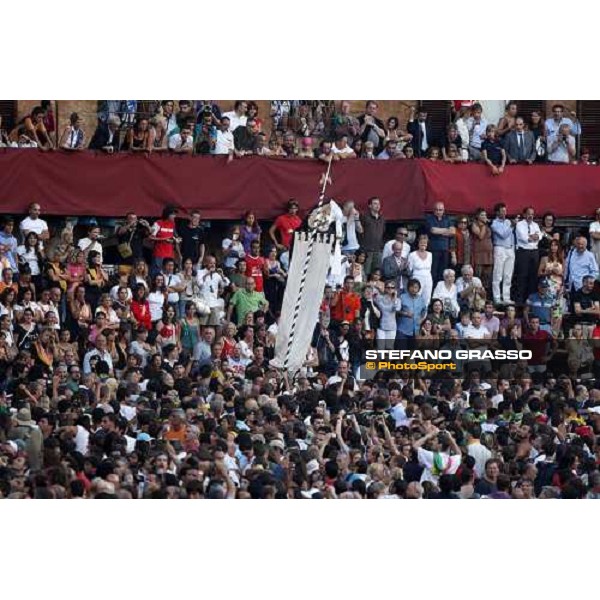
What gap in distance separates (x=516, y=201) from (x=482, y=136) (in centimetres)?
134

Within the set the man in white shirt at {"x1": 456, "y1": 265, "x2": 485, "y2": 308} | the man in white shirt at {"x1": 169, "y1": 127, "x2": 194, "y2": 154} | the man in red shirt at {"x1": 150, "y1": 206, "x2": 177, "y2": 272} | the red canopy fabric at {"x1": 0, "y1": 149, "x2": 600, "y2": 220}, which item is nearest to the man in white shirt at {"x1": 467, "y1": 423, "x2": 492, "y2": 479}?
the man in white shirt at {"x1": 456, "y1": 265, "x2": 485, "y2": 308}

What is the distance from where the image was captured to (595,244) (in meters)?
42.7

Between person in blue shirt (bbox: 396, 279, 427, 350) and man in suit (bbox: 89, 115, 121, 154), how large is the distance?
581 centimetres

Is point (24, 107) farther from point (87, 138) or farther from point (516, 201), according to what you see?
point (516, 201)

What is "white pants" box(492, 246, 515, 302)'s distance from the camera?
42.2 m

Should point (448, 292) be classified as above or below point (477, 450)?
above

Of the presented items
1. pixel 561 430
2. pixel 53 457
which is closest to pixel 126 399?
pixel 53 457

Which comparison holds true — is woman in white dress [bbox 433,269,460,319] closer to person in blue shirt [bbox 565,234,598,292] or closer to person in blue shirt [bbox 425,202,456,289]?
person in blue shirt [bbox 425,202,456,289]

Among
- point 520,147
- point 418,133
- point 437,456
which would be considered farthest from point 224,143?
point 437,456

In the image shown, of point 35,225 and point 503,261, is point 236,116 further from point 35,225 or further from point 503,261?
point 503,261

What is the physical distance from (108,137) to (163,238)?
2141 millimetres

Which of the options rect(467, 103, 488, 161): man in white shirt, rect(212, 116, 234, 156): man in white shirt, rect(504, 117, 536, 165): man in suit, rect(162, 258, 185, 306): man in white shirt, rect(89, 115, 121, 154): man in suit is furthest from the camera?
rect(504, 117, 536, 165): man in suit

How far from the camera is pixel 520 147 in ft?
141

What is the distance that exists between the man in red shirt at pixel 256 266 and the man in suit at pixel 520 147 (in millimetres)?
5060
